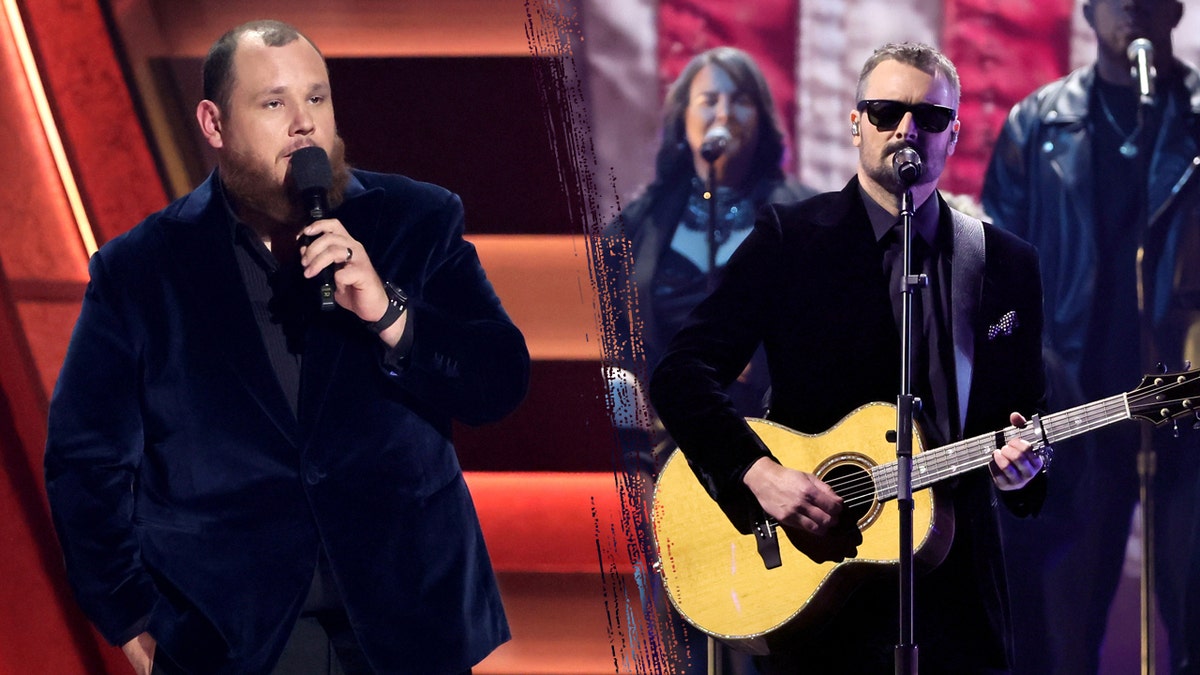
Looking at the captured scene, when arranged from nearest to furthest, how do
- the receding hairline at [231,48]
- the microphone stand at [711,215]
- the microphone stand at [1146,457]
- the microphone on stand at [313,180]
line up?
the microphone on stand at [313,180]
the receding hairline at [231,48]
the microphone stand at [1146,457]
the microphone stand at [711,215]

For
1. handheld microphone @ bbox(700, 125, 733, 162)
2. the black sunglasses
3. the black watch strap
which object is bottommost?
the black watch strap

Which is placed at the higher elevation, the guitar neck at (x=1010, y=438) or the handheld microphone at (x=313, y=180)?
the handheld microphone at (x=313, y=180)

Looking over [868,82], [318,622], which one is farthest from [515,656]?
[868,82]

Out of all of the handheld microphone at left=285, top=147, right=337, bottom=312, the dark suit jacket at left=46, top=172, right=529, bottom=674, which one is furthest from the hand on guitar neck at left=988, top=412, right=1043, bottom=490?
the handheld microphone at left=285, top=147, right=337, bottom=312

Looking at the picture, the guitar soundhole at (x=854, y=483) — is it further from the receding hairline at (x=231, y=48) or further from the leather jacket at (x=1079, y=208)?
the receding hairline at (x=231, y=48)

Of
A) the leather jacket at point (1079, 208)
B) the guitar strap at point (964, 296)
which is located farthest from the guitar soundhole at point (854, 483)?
the leather jacket at point (1079, 208)

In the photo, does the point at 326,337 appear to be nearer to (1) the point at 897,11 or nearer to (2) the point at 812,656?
(2) the point at 812,656

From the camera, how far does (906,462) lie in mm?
2348

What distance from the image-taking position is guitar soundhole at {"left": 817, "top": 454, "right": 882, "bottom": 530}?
273 cm

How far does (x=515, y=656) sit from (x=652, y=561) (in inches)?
18.8

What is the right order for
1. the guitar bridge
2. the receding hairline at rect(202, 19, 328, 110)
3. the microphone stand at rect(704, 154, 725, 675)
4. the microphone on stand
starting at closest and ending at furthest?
1. the microphone on stand
2. the guitar bridge
3. the receding hairline at rect(202, 19, 328, 110)
4. the microphone stand at rect(704, 154, 725, 675)

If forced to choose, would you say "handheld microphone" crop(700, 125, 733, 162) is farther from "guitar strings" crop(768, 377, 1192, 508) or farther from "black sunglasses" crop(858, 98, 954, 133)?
"guitar strings" crop(768, 377, 1192, 508)

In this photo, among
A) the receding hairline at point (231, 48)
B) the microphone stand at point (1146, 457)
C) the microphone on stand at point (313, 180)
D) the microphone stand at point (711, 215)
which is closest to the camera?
the microphone on stand at point (313, 180)

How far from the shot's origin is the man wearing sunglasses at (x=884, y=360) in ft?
8.54
